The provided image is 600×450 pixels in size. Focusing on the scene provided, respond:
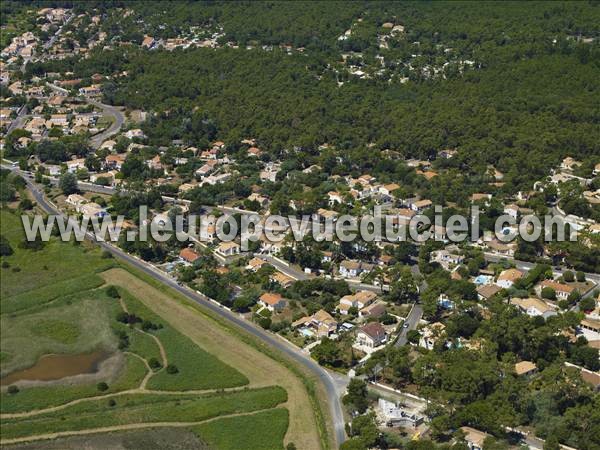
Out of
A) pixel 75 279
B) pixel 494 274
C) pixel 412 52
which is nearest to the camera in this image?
pixel 75 279

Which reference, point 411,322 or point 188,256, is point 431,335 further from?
point 188,256

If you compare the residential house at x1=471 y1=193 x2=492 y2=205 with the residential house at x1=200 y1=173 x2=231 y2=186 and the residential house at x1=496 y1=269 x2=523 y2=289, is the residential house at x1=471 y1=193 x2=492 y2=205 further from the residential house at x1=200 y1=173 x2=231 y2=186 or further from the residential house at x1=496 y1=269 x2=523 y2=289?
the residential house at x1=200 y1=173 x2=231 y2=186

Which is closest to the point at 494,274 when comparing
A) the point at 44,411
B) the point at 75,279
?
the point at 75,279

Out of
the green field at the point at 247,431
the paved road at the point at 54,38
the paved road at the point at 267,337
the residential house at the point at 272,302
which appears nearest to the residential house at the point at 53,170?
the paved road at the point at 267,337

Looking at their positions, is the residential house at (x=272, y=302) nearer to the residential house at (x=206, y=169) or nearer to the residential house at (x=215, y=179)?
the residential house at (x=215, y=179)

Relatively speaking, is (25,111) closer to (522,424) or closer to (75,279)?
(75,279)

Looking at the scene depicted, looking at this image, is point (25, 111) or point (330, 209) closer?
point (330, 209)
